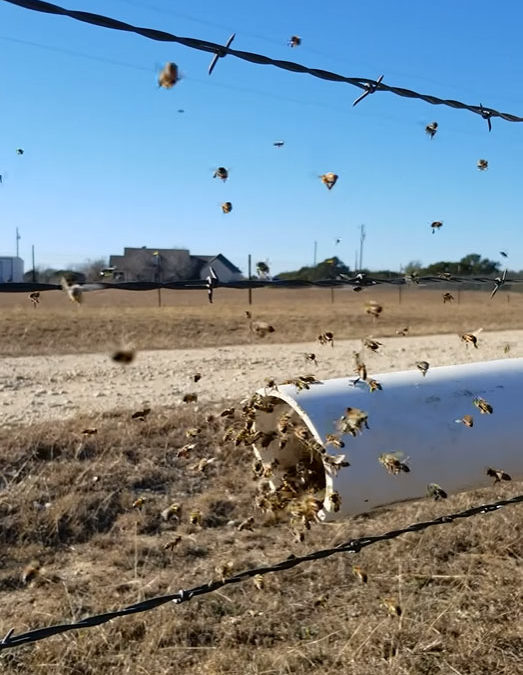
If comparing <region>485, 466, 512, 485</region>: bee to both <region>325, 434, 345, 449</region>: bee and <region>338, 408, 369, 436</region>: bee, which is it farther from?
<region>325, 434, 345, 449</region>: bee

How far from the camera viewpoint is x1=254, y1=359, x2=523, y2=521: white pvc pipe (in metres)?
3.20

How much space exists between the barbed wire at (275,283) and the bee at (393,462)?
72 cm

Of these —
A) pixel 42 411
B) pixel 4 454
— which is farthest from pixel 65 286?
pixel 42 411

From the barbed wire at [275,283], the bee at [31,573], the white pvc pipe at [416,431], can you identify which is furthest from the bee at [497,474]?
the bee at [31,573]

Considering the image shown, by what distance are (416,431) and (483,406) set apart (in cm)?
38

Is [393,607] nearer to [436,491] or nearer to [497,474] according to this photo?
[436,491]

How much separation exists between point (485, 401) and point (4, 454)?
4419 millimetres

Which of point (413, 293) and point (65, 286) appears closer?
point (65, 286)

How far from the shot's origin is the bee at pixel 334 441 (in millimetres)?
3104

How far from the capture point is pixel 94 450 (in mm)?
6766

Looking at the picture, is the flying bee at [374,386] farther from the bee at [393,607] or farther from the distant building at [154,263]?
the distant building at [154,263]

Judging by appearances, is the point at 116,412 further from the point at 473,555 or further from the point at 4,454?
Answer: the point at 473,555

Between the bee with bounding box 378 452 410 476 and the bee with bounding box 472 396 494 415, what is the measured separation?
1.65 feet

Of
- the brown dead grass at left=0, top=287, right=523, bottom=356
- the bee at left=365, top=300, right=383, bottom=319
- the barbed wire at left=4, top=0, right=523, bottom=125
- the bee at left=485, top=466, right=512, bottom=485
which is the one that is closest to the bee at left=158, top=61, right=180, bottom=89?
the barbed wire at left=4, top=0, right=523, bottom=125
